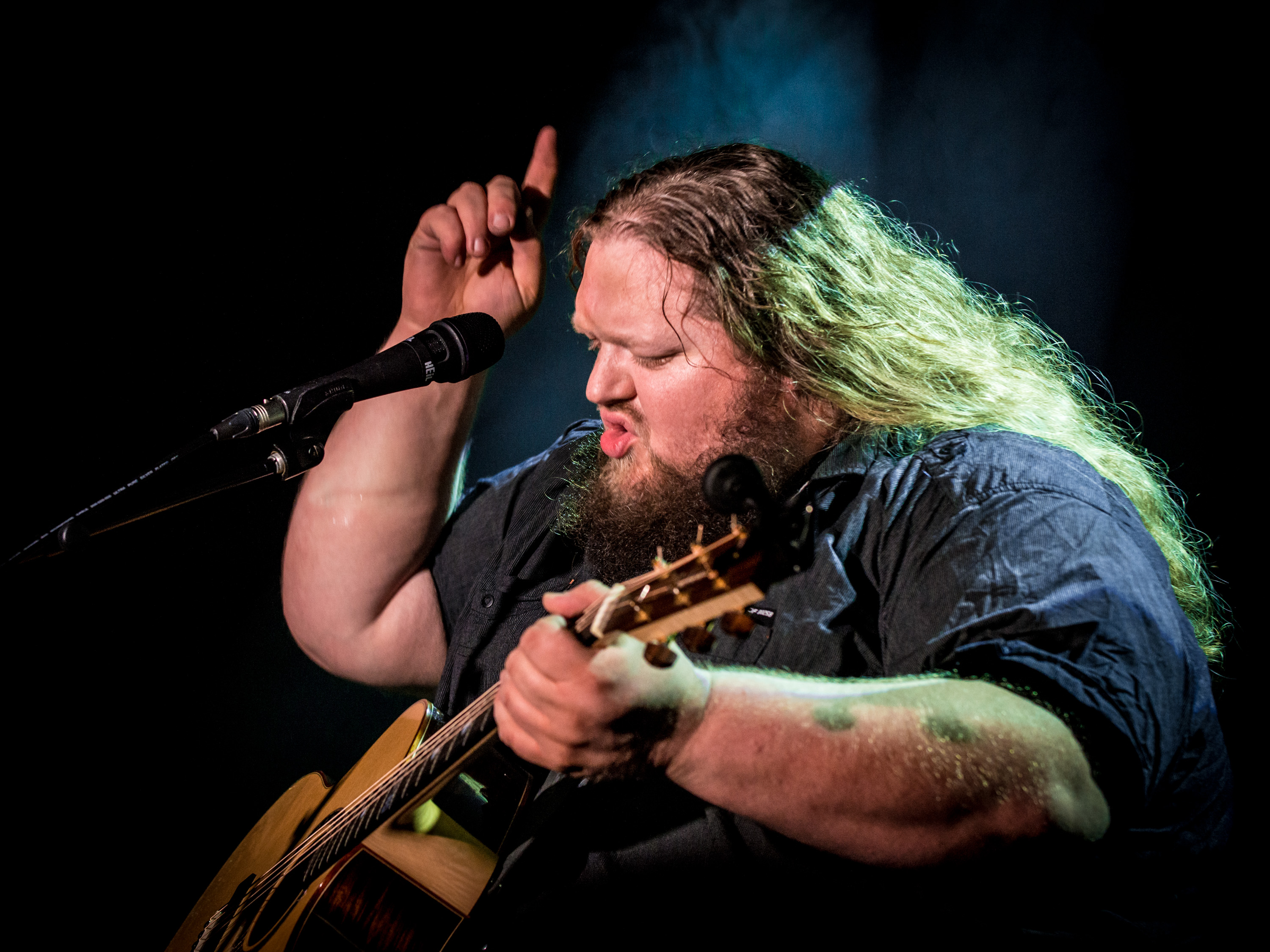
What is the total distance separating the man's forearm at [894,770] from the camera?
0.96 m

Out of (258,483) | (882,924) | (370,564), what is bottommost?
(882,924)

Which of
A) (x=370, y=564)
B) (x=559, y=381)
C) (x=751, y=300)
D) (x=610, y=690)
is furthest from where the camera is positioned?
(x=559, y=381)

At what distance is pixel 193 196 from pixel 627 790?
257 centimetres

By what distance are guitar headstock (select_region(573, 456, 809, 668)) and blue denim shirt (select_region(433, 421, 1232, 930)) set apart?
213 mm

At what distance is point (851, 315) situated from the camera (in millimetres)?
2082

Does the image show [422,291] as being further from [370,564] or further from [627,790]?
[627,790]

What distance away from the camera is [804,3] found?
331 centimetres

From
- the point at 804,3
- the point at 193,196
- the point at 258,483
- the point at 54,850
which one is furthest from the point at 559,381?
the point at 54,850

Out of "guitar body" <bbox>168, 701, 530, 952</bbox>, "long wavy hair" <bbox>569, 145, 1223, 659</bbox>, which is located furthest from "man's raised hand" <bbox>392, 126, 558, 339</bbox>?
"guitar body" <bbox>168, 701, 530, 952</bbox>

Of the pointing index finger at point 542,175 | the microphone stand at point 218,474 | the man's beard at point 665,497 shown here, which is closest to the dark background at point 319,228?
the pointing index finger at point 542,175

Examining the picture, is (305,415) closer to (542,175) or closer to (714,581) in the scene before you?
(714,581)

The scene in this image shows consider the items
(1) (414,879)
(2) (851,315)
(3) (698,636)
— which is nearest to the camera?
(3) (698,636)

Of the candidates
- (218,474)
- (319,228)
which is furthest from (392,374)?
(319,228)

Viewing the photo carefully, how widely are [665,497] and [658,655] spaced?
1113 mm
